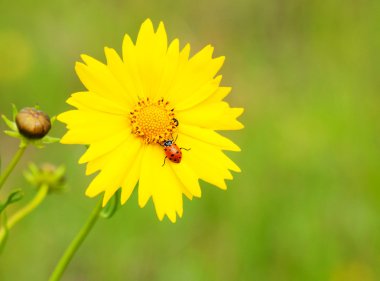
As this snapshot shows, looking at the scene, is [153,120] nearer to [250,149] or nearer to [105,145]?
[105,145]

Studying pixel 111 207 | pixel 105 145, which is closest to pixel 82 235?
pixel 111 207

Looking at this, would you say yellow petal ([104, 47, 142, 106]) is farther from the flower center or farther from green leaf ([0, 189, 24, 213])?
green leaf ([0, 189, 24, 213])

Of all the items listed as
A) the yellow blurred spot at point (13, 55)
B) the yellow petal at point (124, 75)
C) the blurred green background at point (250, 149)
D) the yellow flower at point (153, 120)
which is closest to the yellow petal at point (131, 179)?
the yellow flower at point (153, 120)

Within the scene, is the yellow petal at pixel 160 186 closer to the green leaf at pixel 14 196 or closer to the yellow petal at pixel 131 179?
the yellow petal at pixel 131 179

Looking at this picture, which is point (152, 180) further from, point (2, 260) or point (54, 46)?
point (54, 46)

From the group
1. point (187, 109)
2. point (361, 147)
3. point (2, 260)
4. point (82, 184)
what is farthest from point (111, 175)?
point (361, 147)
